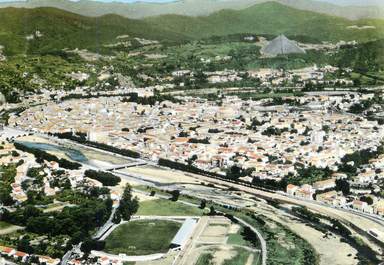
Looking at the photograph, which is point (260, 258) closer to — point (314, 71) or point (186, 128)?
point (186, 128)

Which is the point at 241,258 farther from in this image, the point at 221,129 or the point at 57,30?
the point at 57,30

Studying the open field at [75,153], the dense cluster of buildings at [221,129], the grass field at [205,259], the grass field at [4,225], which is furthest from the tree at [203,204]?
the open field at [75,153]

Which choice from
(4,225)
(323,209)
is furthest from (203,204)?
(4,225)

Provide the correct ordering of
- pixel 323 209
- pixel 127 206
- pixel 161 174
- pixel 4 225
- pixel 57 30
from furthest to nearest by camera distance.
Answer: pixel 57 30 < pixel 161 174 < pixel 323 209 < pixel 127 206 < pixel 4 225

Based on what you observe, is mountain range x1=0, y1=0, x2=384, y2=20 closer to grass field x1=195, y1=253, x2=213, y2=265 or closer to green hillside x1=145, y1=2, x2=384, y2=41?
green hillside x1=145, y1=2, x2=384, y2=41

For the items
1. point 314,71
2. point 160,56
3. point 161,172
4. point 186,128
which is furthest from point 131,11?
point 161,172

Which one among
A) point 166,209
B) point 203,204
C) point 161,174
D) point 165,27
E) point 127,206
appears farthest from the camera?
point 165,27
